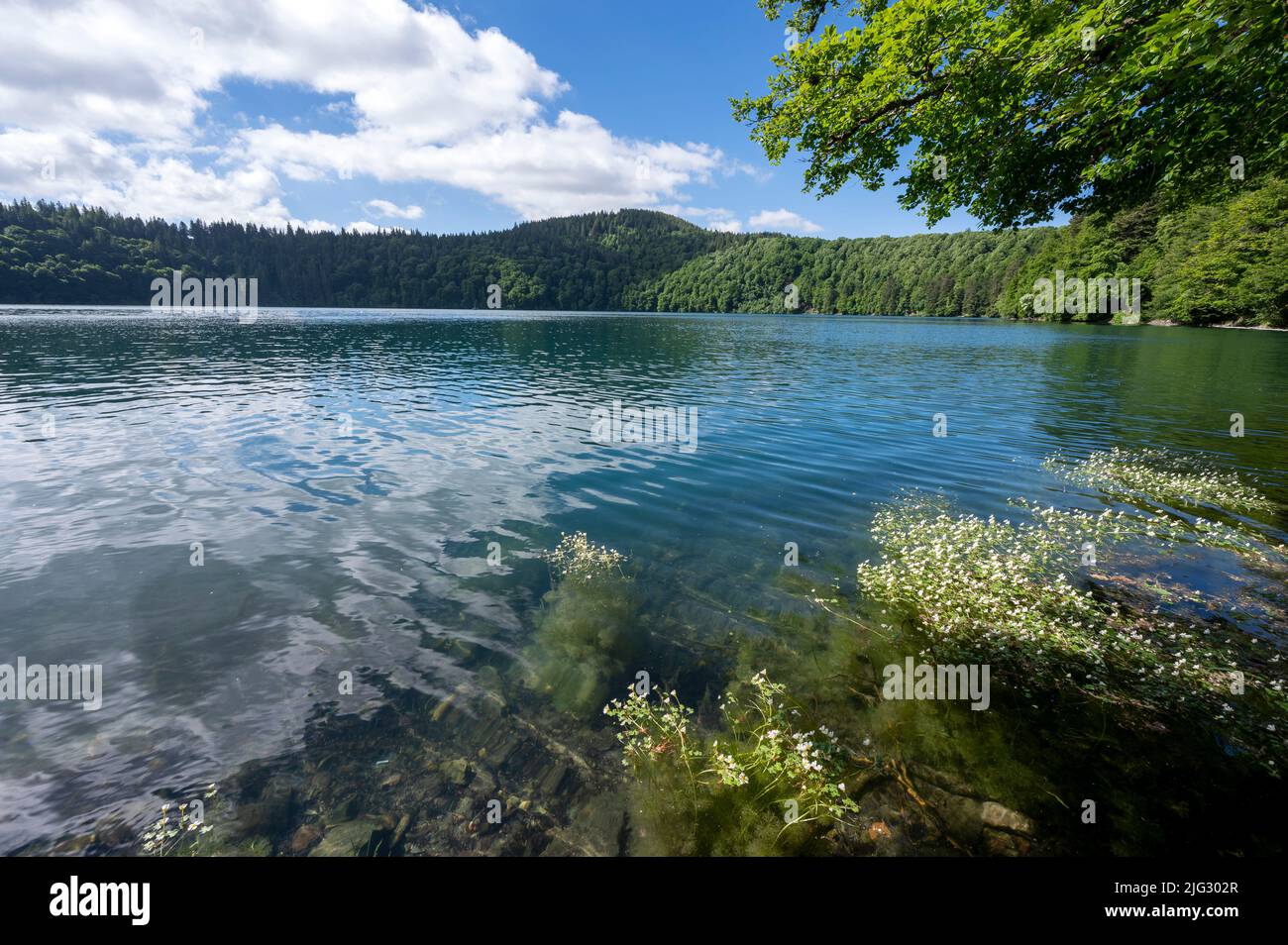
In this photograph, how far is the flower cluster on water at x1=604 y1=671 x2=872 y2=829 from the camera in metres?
6.37

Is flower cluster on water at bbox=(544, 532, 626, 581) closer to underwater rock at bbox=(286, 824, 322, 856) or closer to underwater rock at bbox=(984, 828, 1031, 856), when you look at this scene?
underwater rock at bbox=(286, 824, 322, 856)

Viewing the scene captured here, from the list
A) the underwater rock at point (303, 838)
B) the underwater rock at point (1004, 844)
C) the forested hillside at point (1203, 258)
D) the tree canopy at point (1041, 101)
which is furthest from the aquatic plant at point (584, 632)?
the forested hillside at point (1203, 258)

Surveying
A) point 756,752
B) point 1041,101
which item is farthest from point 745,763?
point 1041,101

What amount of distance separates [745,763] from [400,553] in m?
9.94

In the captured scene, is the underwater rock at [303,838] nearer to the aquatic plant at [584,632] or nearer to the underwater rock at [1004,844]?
the aquatic plant at [584,632]

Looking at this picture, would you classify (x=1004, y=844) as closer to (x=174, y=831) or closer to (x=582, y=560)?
(x=582, y=560)

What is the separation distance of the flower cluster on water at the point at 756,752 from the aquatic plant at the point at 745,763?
1 centimetres

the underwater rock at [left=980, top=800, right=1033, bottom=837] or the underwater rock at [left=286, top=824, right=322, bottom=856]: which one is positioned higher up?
the underwater rock at [left=980, top=800, right=1033, bottom=837]

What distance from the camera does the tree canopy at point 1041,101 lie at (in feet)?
34.0

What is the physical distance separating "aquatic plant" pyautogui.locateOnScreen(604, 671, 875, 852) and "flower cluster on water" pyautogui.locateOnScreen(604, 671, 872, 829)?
13mm

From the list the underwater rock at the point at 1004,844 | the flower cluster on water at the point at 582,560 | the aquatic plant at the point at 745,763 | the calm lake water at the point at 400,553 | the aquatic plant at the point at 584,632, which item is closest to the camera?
the underwater rock at the point at 1004,844

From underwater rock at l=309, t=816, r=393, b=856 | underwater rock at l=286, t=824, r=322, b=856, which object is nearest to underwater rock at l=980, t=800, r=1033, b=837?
underwater rock at l=309, t=816, r=393, b=856
